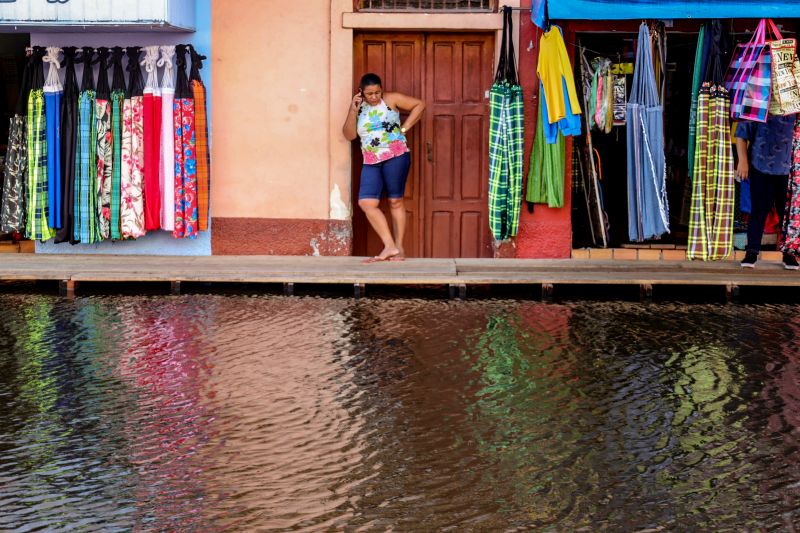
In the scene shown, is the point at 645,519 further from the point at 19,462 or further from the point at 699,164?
the point at 699,164

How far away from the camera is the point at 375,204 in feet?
40.8

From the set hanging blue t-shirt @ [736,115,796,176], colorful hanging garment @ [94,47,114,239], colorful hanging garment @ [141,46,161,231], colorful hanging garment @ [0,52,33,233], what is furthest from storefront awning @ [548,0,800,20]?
colorful hanging garment @ [0,52,33,233]

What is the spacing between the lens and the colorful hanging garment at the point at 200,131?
41.4 ft

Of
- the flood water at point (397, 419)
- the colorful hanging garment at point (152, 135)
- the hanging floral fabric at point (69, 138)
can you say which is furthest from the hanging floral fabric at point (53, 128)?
the flood water at point (397, 419)

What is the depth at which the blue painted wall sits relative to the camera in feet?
42.2

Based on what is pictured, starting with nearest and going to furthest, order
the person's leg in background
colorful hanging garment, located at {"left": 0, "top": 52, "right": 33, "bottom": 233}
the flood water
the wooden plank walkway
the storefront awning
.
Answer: the flood water < the storefront awning < the wooden plank walkway < the person's leg in background < colorful hanging garment, located at {"left": 0, "top": 52, "right": 33, "bottom": 233}

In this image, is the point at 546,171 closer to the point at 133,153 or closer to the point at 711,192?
the point at 711,192

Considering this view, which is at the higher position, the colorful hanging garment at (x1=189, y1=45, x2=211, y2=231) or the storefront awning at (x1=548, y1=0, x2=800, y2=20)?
the storefront awning at (x1=548, y1=0, x2=800, y2=20)

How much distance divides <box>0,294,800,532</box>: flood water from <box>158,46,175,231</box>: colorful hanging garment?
2.36 meters

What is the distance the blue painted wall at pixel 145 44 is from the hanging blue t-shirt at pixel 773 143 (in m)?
5.10

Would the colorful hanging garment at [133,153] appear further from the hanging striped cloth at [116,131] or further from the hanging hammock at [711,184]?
the hanging hammock at [711,184]

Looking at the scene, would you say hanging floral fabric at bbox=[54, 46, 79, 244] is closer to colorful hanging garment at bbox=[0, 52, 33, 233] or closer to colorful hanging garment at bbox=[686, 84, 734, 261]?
colorful hanging garment at bbox=[0, 52, 33, 233]

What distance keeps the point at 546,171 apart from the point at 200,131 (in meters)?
3.28

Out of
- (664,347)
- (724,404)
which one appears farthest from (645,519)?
(664,347)
